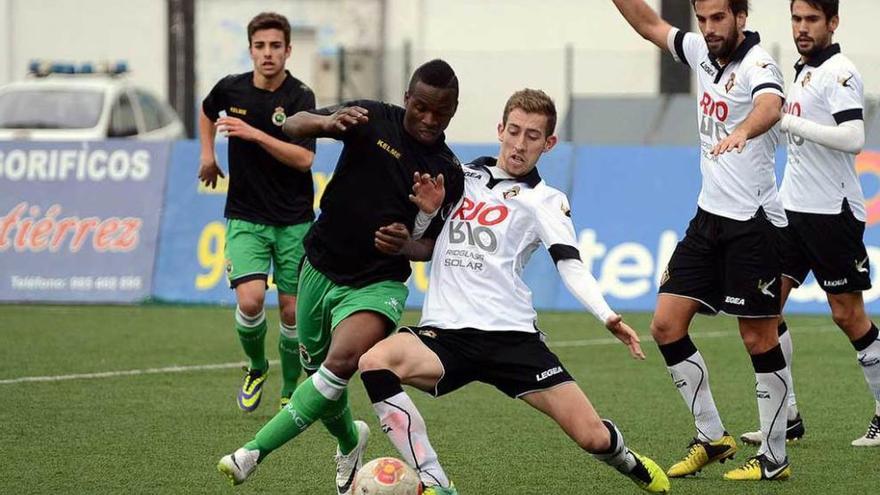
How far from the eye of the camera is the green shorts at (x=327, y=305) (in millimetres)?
6996

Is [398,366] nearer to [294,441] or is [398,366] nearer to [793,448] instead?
[294,441]

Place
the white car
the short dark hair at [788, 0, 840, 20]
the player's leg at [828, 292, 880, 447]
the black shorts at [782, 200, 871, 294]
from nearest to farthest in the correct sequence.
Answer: the short dark hair at [788, 0, 840, 20] < the black shorts at [782, 200, 871, 294] < the player's leg at [828, 292, 880, 447] < the white car

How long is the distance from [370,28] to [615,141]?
9601 millimetres

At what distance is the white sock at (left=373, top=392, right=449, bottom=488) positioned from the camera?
6.56 metres

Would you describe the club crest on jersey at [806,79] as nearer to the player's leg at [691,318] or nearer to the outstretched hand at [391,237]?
the player's leg at [691,318]

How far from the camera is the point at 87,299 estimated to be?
53.3ft

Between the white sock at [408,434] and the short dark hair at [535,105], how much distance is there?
128 centimetres

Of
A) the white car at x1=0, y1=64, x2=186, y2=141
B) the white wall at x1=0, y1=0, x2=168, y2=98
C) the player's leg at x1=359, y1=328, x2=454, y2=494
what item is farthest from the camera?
the white wall at x1=0, y1=0, x2=168, y2=98

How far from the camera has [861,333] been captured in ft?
29.0

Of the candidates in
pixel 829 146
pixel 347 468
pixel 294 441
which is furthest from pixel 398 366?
pixel 829 146

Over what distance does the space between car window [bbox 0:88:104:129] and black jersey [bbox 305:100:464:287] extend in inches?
596

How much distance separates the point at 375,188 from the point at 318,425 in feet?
8.49

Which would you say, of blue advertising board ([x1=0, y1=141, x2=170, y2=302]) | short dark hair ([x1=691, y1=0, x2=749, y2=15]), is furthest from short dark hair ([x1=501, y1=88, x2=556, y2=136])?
blue advertising board ([x1=0, y1=141, x2=170, y2=302])

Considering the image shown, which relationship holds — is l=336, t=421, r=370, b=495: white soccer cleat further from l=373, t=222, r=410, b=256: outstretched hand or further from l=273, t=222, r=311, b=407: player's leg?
l=273, t=222, r=311, b=407: player's leg
